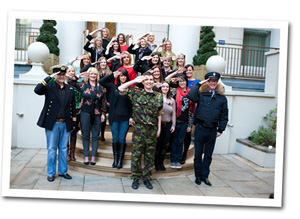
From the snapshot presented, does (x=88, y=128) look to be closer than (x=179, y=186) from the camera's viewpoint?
No

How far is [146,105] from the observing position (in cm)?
480

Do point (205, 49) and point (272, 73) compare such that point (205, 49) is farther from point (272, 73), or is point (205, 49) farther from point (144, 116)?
point (144, 116)

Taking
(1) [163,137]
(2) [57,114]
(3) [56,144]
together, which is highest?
(2) [57,114]

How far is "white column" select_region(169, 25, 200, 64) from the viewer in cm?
913

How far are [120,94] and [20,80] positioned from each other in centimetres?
377

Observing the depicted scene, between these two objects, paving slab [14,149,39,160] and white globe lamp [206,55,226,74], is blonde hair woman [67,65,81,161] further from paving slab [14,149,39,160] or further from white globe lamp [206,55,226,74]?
white globe lamp [206,55,226,74]

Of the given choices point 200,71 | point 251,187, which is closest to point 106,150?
point 251,187

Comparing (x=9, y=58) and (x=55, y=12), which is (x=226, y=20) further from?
(x=9, y=58)

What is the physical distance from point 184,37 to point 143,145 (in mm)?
5380

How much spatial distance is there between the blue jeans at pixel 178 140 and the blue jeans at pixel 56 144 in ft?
6.84

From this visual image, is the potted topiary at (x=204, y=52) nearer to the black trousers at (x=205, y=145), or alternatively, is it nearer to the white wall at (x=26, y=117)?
the black trousers at (x=205, y=145)

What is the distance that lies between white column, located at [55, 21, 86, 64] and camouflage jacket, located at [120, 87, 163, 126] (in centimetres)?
562

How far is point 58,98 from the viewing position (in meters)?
4.96

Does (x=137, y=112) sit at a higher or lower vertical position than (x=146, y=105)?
lower
